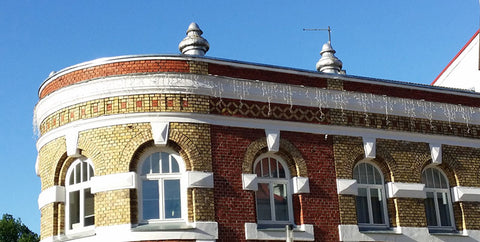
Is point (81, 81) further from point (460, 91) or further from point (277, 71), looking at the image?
point (460, 91)

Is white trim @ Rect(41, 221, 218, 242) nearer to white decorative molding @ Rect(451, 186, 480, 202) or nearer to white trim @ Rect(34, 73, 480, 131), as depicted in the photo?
white trim @ Rect(34, 73, 480, 131)

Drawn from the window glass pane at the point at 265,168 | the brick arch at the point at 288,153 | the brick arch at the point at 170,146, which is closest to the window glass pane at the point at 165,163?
the brick arch at the point at 170,146

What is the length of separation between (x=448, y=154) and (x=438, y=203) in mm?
1552

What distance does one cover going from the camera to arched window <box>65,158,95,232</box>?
60.8 ft

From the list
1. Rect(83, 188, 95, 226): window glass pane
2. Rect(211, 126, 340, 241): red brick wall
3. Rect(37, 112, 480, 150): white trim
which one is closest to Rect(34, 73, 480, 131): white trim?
Rect(37, 112, 480, 150): white trim

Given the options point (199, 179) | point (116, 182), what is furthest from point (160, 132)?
point (116, 182)

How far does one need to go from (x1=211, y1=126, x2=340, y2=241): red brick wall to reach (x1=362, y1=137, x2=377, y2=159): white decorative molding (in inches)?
45.4

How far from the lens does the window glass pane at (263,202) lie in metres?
19.1

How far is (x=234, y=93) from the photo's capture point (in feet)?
62.7

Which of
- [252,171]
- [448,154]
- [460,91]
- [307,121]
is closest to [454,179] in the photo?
[448,154]

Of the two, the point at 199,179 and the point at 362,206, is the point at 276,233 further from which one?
the point at 362,206

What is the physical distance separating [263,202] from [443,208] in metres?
6.20

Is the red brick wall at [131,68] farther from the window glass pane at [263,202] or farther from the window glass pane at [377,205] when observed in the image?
the window glass pane at [377,205]

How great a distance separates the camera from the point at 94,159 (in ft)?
60.2
